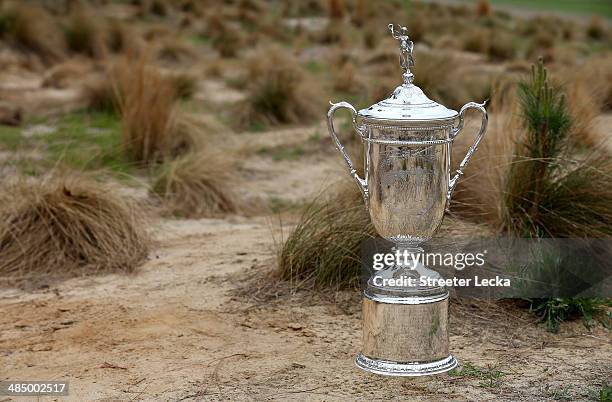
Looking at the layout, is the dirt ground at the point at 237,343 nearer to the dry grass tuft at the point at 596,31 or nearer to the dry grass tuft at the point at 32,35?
the dry grass tuft at the point at 32,35

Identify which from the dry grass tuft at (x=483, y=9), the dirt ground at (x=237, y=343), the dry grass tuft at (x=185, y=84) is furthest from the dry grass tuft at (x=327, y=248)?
the dry grass tuft at (x=483, y=9)

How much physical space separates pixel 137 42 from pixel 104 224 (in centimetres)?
1047

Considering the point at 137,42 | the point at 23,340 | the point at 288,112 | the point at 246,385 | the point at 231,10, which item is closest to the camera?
the point at 246,385

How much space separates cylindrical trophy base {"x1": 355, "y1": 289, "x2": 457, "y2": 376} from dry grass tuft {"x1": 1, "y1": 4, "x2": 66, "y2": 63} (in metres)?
11.8

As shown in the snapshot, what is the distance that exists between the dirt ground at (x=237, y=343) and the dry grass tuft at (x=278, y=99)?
4.91 metres

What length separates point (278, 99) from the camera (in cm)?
1109

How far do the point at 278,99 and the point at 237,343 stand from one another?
639cm

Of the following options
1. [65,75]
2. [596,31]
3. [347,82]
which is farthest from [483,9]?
[65,75]

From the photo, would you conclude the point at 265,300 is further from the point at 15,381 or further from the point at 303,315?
the point at 15,381

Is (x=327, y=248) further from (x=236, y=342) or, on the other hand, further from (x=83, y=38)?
(x=83, y=38)

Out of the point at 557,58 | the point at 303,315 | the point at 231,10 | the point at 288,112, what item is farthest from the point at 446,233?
the point at 231,10

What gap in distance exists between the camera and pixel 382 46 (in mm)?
17516

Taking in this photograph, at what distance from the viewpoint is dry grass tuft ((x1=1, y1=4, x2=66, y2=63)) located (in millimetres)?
15484

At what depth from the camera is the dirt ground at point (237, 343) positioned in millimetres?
4359
